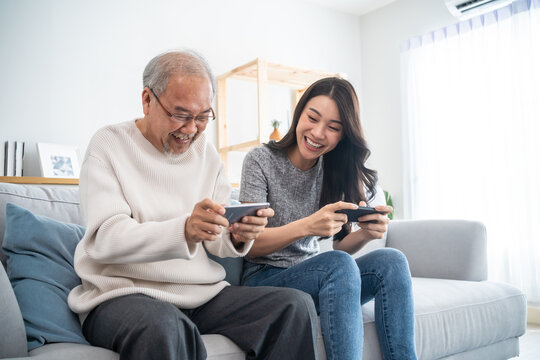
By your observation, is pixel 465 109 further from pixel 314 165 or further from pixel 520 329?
pixel 314 165

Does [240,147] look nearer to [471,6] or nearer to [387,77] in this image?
[387,77]

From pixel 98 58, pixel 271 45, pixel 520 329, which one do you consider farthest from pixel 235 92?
pixel 520 329

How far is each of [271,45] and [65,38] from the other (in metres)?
1.64

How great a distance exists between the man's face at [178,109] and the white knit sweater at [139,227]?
0.05m

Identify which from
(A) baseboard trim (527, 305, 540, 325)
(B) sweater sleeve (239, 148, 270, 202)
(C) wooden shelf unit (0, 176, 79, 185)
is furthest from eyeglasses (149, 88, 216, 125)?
(A) baseboard trim (527, 305, 540, 325)

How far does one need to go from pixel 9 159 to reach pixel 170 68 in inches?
82.9

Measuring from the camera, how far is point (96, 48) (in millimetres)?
3254

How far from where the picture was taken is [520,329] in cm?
198

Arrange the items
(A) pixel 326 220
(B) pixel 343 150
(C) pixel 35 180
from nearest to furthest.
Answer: (A) pixel 326 220
(B) pixel 343 150
(C) pixel 35 180

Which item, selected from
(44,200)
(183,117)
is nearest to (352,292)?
(183,117)

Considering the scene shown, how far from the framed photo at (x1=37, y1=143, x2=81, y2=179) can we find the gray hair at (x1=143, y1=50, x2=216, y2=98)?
1972mm

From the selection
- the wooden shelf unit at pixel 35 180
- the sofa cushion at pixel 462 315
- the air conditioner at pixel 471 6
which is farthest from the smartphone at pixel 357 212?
the air conditioner at pixel 471 6

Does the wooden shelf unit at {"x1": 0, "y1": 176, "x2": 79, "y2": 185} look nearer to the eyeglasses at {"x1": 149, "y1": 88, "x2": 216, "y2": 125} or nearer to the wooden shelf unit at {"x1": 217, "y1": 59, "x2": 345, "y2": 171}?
the wooden shelf unit at {"x1": 217, "y1": 59, "x2": 345, "y2": 171}

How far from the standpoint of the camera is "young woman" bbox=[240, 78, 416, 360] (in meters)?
1.28
